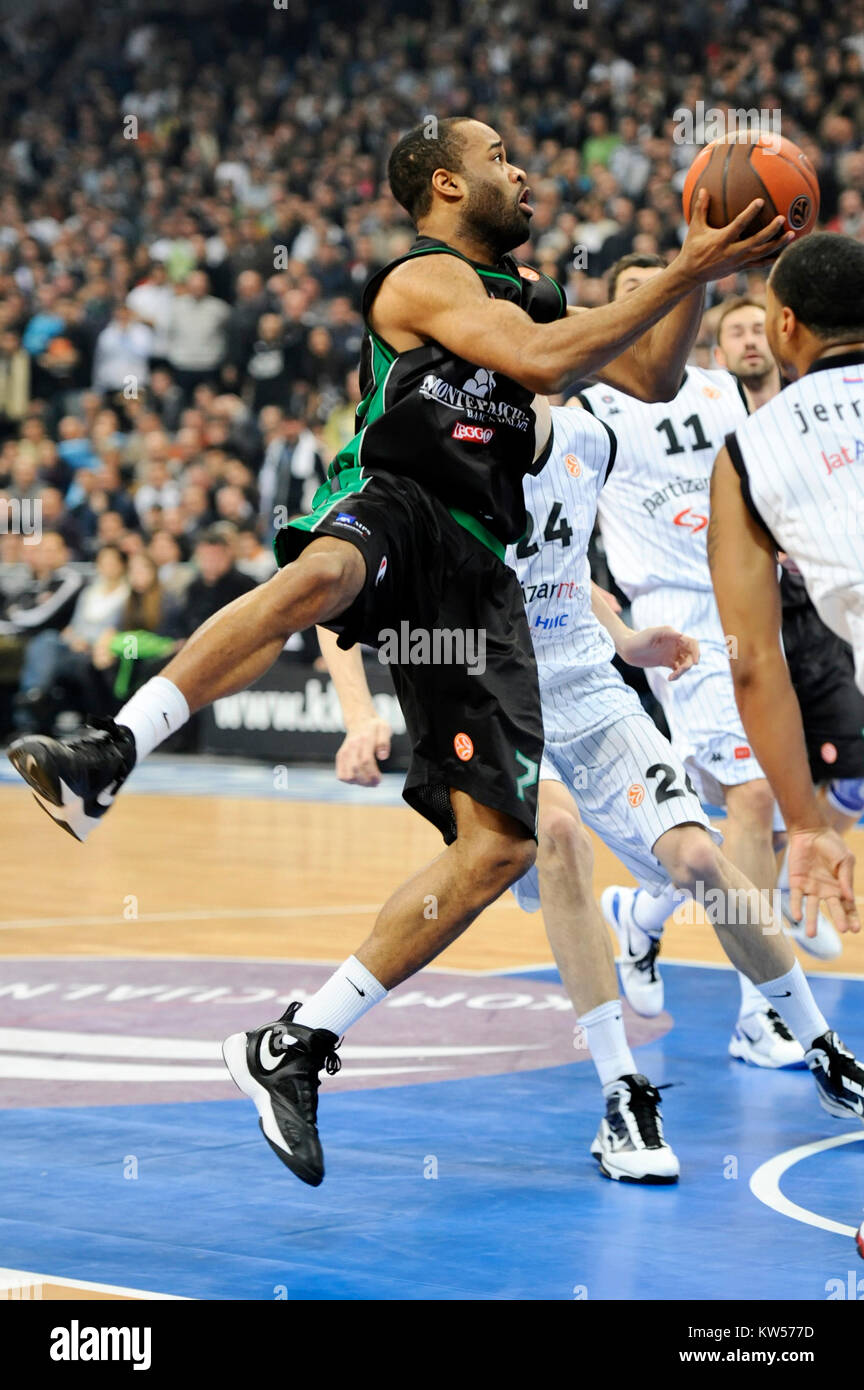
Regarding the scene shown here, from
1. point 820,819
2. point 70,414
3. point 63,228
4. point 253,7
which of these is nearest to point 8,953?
point 820,819

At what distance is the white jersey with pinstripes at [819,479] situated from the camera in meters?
3.71

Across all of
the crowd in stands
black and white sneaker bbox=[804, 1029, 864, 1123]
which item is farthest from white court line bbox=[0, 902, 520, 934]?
the crowd in stands

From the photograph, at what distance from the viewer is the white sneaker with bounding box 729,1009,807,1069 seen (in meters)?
6.26

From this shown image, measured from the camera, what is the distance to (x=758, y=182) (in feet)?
13.6

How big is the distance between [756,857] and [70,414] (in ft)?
52.2

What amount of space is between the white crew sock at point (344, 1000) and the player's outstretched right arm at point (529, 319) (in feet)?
4.70

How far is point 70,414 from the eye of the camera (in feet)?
69.7

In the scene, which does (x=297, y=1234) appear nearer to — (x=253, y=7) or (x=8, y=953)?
(x=8, y=953)

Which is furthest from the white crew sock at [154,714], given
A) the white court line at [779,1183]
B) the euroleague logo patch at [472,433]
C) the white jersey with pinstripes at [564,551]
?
the white court line at [779,1183]

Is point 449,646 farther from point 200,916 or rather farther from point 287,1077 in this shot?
point 200,916

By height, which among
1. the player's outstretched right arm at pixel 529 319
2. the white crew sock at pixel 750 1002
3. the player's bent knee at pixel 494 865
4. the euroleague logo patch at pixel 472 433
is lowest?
the white crew sock at pixel 750 1002

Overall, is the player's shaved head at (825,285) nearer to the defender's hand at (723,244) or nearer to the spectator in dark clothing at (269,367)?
the defender's hand at (723,244)

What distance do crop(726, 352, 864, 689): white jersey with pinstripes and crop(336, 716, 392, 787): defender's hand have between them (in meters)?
1.21
